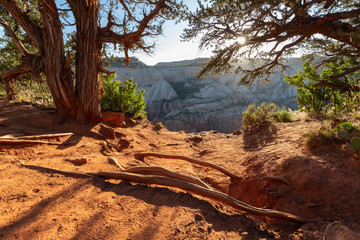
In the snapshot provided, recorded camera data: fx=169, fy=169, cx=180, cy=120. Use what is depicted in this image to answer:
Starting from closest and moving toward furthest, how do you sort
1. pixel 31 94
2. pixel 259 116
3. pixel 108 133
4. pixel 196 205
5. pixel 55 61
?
pixel 196 205 → pixel 55 61 → pixel 108 133 → pixel 259 116 → pixel 31 94

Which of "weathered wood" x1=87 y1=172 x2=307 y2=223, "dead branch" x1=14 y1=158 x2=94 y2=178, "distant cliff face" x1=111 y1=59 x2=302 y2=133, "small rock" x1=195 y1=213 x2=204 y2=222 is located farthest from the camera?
"distant cliff face" x1=111 y1=59 x2=302 y2=133

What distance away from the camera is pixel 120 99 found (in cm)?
812

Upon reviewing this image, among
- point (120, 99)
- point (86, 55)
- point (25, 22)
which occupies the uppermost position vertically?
point (25, 22)

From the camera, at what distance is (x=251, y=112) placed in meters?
7.24

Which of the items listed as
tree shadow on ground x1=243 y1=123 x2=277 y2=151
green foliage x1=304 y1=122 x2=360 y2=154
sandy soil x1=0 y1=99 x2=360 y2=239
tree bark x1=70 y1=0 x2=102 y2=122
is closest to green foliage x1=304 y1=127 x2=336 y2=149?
green foliage x1=304 y1=122 x2=360 y2=154

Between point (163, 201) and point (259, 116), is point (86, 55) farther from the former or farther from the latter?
point (259, 116)

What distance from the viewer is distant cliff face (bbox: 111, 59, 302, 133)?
139 feet

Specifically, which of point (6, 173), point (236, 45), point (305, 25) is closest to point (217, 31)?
point (236, 45)

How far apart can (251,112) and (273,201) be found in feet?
17.8

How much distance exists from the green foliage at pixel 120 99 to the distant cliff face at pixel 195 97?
31451mm

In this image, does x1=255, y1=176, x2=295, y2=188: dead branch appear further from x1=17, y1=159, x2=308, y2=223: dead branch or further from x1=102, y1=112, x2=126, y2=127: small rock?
x1=102, y1=112, x2=126, y2=127: small rock

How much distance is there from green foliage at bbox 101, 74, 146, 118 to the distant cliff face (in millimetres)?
31451

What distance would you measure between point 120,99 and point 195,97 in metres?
45.4

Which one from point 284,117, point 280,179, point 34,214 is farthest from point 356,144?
point 284,117
